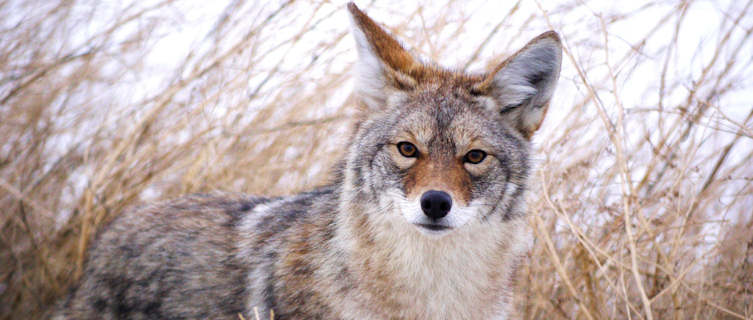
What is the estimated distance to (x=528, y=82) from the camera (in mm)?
3139

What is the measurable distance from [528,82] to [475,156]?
1.95 feet

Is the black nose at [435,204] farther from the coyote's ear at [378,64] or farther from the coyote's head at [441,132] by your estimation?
the coyote's ear at [378,64]

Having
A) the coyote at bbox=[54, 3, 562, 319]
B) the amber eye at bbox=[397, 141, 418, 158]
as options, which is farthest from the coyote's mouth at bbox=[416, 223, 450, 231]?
the amber eye at bbox=[397, 141, 418, 158]

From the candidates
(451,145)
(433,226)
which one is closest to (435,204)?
(433,226)

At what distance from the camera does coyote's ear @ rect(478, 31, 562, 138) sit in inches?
117

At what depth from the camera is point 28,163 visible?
4523 millimetres

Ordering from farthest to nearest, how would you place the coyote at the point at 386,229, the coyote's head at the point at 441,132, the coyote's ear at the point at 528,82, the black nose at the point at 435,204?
the coyote's ear at the point at 528,82
the coyote at the point at 386,229
the coyote's head at the point at 441,132
the black nose at the point at 435,204

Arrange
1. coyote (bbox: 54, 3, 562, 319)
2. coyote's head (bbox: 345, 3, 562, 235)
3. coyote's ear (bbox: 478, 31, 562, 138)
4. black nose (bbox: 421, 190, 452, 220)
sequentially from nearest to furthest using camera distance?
black nose (bbox: 421, 190, 452, 220)
coyote's head (bbox: 345, 3, 562, 235)
coyote (bbox: 54, 3, 562, 319)
coyote's ear (bbox: 478, 31, 562, 138)

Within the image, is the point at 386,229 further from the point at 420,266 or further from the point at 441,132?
the point at 441,132

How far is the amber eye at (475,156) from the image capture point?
2.86 meters

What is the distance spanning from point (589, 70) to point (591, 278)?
165 centimetres

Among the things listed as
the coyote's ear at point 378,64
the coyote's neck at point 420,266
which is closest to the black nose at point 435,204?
the coyote's neck at point 420,266

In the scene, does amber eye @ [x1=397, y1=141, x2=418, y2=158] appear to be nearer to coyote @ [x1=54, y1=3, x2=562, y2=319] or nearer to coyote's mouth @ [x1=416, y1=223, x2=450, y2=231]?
coyote @ [x1=54, y1=3, x2=562, y2=319]

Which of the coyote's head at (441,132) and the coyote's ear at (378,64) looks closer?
the coyote's head at (441,132)
